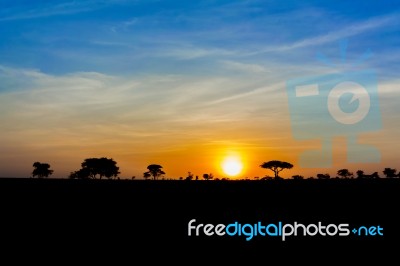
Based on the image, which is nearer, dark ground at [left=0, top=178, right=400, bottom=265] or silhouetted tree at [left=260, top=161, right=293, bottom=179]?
dark ground at [left=0, top=178, right=400, bottom=265]

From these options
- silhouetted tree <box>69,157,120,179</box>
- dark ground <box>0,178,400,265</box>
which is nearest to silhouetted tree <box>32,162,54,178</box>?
silhouetted tree <box>69,157,120,179</box>

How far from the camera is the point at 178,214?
72.2 feet

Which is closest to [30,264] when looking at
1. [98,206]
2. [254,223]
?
[98,206]

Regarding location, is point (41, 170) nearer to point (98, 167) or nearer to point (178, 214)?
point (98, 167)

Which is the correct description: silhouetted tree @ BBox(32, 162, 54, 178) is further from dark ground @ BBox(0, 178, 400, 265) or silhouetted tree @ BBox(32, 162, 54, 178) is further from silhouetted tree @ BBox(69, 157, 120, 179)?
dark ground @ BBox(0, 178, 400, 265)

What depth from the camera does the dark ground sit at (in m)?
19.5

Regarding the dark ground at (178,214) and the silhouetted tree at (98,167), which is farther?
the silhouetted tree at (98,167)

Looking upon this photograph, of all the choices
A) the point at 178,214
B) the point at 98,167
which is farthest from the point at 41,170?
the point at 178,214

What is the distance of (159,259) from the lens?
18781mm

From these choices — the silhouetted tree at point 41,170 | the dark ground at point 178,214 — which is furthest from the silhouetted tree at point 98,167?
the dark ground at point 178,214

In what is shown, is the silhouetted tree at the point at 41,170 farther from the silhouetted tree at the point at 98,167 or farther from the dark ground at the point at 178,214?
the dark ground at the point at 178,214

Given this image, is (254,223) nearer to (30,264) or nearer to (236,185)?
(236,185)

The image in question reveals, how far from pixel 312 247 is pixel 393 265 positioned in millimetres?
3337

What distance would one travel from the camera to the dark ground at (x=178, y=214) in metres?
19.5
